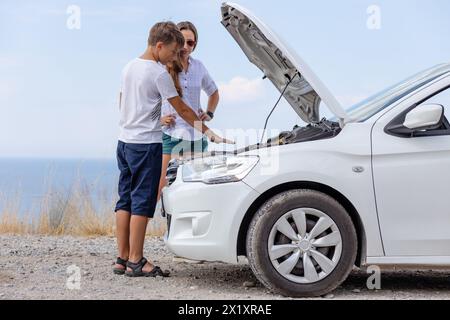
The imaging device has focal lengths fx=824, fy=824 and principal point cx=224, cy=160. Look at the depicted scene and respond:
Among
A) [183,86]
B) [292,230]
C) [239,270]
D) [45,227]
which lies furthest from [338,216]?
[45,227]

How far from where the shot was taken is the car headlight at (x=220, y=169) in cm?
594

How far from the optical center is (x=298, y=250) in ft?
19.2

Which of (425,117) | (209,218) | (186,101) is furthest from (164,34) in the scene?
(425,117)

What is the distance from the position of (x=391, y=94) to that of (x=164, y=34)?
187 cm

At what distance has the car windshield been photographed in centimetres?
612

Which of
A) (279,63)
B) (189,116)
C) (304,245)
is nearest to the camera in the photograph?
(304,245)

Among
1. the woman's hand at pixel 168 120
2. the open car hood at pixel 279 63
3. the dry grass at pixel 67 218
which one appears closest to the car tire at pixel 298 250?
the open car hood at pixel 279 63

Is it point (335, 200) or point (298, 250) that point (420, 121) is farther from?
point (298, 250)

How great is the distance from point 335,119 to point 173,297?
1.91m

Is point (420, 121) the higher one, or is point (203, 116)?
point (203, 116)

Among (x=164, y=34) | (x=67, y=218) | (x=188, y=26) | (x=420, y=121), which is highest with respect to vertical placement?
(x=188, y=26)

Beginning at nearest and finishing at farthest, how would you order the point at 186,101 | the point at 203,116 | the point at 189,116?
the point at 189,116 → the point at 186,101 → the point at 203,116

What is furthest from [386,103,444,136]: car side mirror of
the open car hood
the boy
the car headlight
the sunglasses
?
the sunglasses
